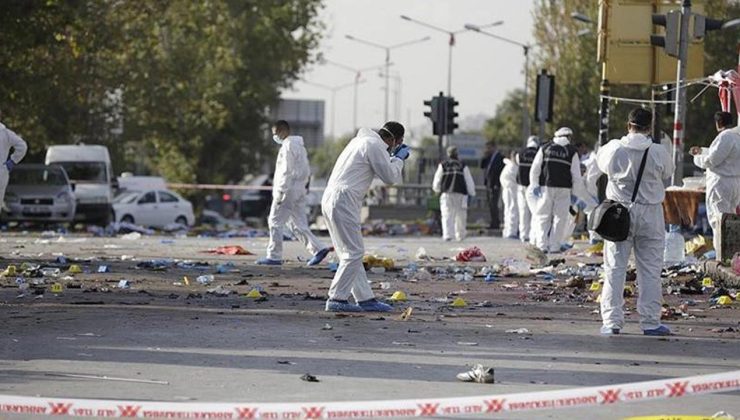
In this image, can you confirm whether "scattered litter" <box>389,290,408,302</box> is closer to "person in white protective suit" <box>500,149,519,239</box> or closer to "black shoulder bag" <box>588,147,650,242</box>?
"black shoulder bag" <box>588,147,650,242</box>

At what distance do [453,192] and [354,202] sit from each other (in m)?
17.5

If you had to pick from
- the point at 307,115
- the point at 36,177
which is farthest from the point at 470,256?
the point at 307,115

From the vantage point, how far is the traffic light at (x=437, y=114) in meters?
44.1

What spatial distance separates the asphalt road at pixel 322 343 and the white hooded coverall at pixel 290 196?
92.2 inches

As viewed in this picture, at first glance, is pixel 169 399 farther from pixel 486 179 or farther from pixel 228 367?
pixel 486 179

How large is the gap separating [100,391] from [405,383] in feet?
6.38

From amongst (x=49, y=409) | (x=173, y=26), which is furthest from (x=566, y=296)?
(x=173, y=26)

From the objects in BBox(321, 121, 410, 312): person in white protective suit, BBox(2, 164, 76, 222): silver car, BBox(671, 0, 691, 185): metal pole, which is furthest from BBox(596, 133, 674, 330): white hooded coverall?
BBox(2, 164, 76, 222): silver car

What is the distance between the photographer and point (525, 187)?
1243 inches

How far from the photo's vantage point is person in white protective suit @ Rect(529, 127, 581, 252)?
2692 centimetres

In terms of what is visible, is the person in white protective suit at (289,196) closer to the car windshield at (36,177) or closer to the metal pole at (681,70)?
the metal pole at (681,70)

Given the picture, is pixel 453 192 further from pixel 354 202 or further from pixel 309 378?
pixel 309 378

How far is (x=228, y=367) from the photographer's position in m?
11.6

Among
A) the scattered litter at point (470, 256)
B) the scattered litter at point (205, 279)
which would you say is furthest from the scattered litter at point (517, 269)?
the scattered litter at point (205, 279)
